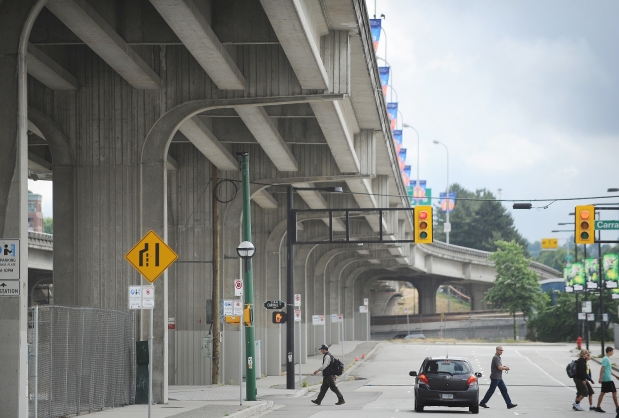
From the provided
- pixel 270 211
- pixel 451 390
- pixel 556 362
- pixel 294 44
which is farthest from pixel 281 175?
pixel 556 362

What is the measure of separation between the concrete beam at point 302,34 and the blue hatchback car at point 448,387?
289 inches

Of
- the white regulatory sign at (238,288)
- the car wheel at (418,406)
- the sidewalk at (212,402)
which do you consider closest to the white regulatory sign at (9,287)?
the sidewalk at (212,402)

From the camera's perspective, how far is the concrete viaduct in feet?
60.4

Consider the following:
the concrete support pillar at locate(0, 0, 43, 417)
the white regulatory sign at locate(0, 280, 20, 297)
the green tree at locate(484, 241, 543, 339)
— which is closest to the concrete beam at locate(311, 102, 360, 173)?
the concrete support pillar at locate(0, 0, 43, 417)

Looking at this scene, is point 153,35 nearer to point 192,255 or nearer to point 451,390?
point 451,390

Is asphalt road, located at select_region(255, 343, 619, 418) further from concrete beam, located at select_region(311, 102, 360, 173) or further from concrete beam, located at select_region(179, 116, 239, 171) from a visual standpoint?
concrete beam, located at select_region(179, 116, 239, 171)

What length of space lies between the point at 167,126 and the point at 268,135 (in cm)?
561

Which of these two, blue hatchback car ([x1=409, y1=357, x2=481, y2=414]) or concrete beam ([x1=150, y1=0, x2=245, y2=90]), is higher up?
concrete beam ([x1=150, y1=0, x2=245, y2=90])

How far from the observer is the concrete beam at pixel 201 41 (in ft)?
60.9

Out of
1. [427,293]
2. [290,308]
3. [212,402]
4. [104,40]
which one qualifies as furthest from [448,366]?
[427,293]

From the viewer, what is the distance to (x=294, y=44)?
20.7m

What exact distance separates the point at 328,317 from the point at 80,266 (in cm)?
5423

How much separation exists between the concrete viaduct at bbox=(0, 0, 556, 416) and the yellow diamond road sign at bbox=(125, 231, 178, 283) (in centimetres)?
215

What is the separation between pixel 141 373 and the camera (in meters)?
25.7
